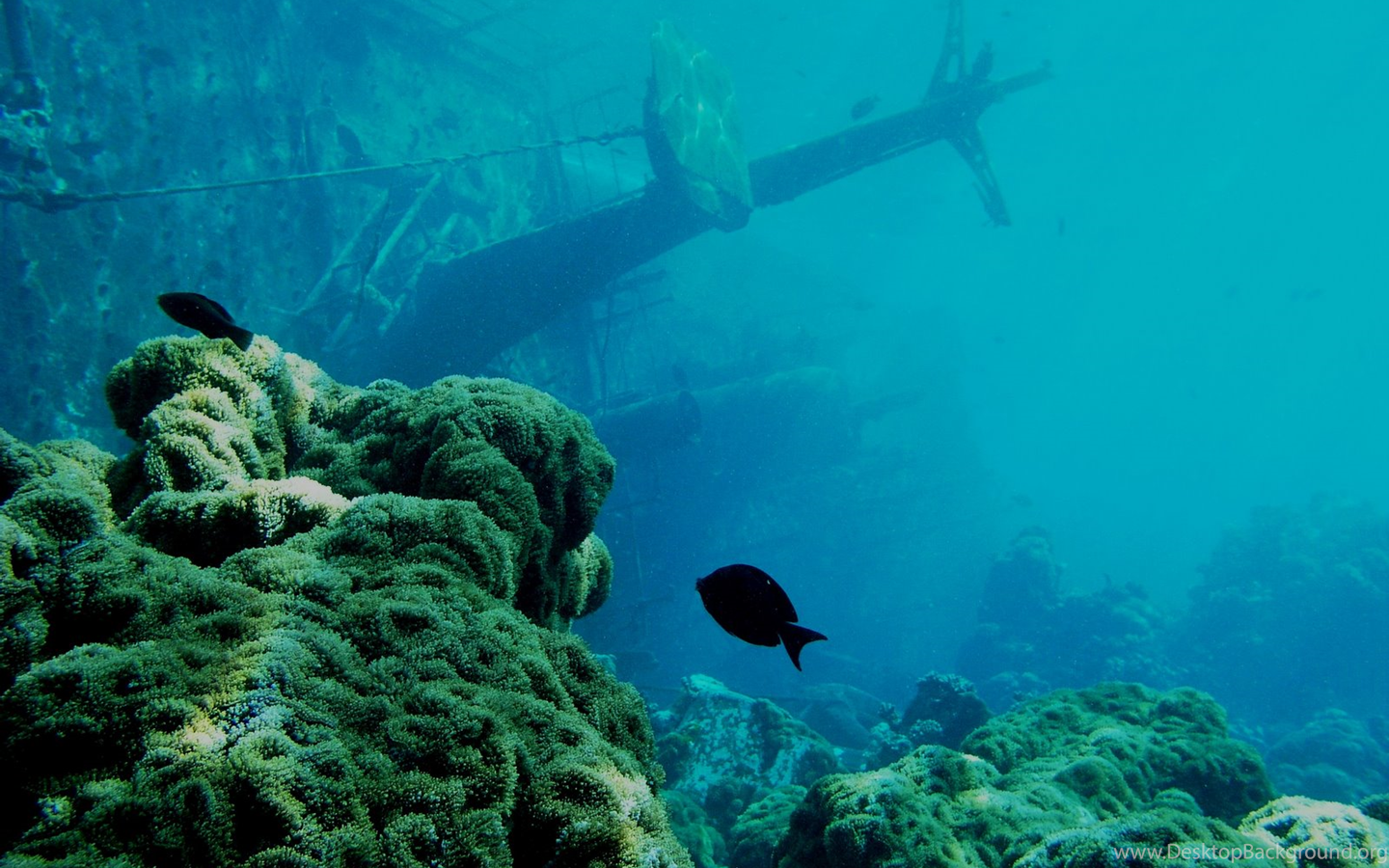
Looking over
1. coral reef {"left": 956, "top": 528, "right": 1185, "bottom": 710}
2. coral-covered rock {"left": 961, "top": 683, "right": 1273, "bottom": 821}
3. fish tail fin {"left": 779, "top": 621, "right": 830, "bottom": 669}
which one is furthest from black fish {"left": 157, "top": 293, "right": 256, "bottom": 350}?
coral reef {"left": 956, "top": 528, "right": 1185, "bottom": 710}

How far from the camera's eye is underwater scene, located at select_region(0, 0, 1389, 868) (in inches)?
58.2

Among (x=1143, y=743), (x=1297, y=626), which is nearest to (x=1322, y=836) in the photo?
(x=1143, y=743)

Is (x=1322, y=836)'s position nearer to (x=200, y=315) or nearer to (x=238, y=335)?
(x=238, y=335)

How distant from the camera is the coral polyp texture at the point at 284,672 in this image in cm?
122

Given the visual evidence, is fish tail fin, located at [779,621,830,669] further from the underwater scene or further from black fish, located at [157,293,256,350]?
black fish, located at [157,293,256,350]

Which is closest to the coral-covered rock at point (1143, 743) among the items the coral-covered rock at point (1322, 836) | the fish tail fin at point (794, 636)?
the coral-covered rock at point (1322, 836)

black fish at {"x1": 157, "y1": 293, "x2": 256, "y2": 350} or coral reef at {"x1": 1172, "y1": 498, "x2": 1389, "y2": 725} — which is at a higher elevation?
coral reef at {"x1": 1172, "y1": 498, "x2": 1389, "y2": 725}

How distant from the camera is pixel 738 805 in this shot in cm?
873

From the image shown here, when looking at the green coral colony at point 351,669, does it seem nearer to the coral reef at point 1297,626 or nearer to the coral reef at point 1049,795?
the coral reef at point 1049,795

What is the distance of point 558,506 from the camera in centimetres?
306

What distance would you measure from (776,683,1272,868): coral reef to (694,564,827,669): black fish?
214cm

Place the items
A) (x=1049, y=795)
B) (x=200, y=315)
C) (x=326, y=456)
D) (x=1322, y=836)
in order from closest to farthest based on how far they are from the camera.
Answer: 1. (x=200, y=315)
2. (x=326, y=456)
3. (x=1322, y=836)
4. (x=1049, y=795)

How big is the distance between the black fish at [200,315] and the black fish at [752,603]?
2.01m

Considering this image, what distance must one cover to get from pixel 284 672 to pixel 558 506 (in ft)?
5.41
